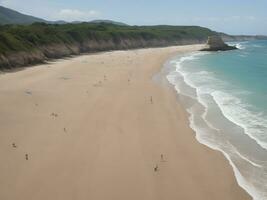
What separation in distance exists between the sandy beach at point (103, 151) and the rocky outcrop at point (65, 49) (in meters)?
13.2

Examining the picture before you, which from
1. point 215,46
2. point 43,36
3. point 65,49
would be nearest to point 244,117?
point 43,36

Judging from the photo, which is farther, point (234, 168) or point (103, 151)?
point (103, 151)

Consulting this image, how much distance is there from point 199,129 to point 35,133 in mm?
7666

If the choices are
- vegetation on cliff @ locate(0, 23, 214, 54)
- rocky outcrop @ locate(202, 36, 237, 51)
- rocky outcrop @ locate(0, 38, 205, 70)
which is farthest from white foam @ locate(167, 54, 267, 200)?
rocky outcrop @ locate(202, 36, 237, 51)

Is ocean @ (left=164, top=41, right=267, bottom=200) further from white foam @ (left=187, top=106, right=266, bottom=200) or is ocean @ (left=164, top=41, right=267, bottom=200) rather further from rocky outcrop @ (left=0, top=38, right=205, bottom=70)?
rocky outcrop @ (left=0, top=38, right=205, bottom=70)

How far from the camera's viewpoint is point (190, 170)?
12070 mm

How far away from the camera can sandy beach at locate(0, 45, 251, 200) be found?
1053 centimetres

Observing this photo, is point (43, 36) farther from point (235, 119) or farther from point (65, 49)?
point (235, 119)

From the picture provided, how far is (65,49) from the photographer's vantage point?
177ft

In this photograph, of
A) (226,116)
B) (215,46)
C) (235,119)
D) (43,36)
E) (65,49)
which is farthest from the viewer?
(215,46)

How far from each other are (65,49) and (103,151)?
42.5 meters

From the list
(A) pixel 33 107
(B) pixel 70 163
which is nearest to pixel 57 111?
(A) pixel 33 107

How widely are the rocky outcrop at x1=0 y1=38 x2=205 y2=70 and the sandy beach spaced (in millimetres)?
13241

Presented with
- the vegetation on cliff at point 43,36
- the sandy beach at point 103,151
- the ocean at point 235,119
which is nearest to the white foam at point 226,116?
the ocean at point 235,119
